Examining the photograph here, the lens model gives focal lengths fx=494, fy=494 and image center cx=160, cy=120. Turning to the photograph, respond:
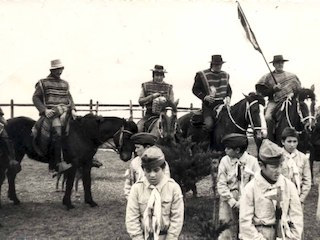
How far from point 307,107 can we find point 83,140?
4560 mm

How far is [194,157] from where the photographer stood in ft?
23.6

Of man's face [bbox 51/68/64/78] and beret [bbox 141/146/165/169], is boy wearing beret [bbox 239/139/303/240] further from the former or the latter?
man's face [bbox 51/68/64/78]

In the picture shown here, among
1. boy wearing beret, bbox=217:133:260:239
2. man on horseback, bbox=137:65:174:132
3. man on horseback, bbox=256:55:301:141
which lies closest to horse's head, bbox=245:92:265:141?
man on horseback, bbox=256:55:301:141

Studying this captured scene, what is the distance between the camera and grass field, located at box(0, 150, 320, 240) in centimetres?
794

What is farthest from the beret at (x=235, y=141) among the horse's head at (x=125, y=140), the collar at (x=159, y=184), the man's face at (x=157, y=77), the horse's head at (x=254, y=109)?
the man's face at (x=157, y=77)

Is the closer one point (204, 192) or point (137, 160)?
point (137, 160)

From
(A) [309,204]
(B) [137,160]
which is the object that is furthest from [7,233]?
(A) [309,204]

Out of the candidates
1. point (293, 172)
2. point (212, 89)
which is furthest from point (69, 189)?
point (293, 172)

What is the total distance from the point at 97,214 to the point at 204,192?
326cm

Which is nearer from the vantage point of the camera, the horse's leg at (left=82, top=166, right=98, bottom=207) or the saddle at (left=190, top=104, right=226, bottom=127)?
the saddle at (left=190, top=104, right=226, bottom=127)

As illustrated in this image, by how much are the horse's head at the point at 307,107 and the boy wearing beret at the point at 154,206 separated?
222 inches

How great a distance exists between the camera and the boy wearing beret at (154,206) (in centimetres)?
421

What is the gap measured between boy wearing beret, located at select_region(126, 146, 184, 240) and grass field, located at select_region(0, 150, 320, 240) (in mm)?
1390

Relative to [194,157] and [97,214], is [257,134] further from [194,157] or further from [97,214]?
Answer: [97,214]
